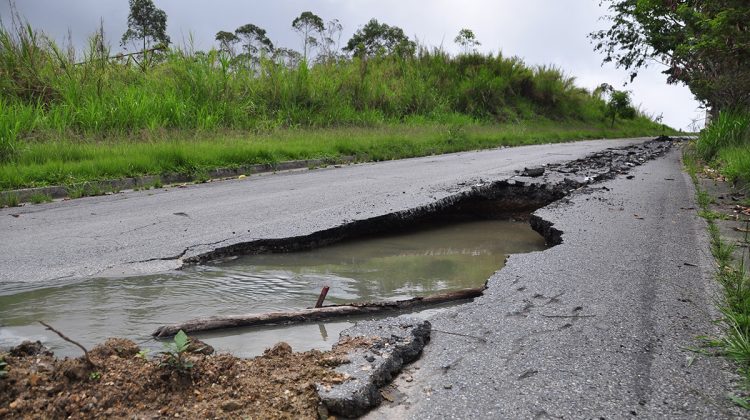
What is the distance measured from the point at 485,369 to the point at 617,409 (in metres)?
0.51

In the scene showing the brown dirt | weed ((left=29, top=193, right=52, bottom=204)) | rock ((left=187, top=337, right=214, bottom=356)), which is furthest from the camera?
weed ((left=29, top=193, right=52, bottom=204))

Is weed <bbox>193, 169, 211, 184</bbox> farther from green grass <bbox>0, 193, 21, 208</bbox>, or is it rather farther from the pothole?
the pothole

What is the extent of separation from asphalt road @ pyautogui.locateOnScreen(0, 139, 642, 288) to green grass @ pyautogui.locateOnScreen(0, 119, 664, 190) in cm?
103

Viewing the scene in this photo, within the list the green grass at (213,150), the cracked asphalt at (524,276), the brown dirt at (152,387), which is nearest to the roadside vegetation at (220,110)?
the green grass at (213,150)

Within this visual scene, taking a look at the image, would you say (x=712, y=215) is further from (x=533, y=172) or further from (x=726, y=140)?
(x=726, y=140)

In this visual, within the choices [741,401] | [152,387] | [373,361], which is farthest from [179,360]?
[741,401]

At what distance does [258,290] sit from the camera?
3666mm

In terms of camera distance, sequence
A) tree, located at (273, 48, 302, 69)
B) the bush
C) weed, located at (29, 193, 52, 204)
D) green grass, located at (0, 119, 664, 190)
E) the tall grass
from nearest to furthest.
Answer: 1. weed, located at (29, 193, 52, 204)
2. green grass, located at (0, 119, 664, 190)
3. the tall grass
4. the bush
5. tree, located at (273, 48, 302, 69)

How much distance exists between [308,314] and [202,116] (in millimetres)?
10283

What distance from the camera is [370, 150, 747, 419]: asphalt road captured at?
2.05m

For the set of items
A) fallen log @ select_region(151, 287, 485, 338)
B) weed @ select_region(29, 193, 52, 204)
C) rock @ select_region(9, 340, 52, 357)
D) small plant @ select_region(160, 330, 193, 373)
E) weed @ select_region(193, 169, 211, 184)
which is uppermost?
weed @ select_region(193, 169, 211, 184)

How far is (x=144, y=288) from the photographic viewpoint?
3.62 metres

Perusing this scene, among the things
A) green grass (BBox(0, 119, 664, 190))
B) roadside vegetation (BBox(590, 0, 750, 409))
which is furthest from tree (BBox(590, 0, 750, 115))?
green grass (BBox(0, 119, 664, 190))

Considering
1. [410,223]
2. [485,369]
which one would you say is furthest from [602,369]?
[410,223]
